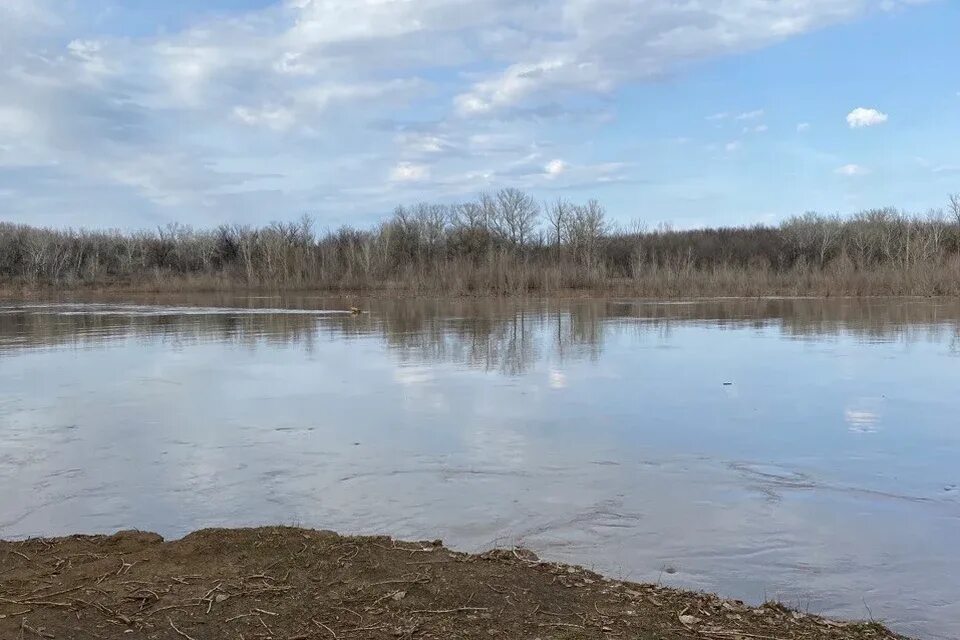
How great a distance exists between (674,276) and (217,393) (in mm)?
39681

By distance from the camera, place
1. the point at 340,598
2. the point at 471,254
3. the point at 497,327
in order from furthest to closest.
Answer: the point at 471,254, the point at 497,327, the point at 340,598

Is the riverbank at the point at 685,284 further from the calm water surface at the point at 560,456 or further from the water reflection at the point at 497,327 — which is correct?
the calm water surface at the point at 560,456

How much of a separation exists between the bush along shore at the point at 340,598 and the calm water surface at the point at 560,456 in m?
0.69

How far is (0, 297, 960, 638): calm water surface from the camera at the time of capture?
5.28m

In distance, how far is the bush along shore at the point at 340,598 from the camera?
368cm

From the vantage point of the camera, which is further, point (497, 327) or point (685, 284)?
point (685, 284)

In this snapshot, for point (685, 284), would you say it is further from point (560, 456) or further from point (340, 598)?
point (340, 598)

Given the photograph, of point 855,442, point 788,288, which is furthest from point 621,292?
point 855,442

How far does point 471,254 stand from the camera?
69188 millimetres

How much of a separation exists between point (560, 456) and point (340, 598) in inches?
161

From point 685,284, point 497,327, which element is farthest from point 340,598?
point 685,284

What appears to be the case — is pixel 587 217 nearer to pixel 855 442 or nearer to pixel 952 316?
pixel 952 316

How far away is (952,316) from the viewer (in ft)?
84.3

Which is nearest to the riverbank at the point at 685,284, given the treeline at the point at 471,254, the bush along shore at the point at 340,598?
the treeline at the point at 471,254
